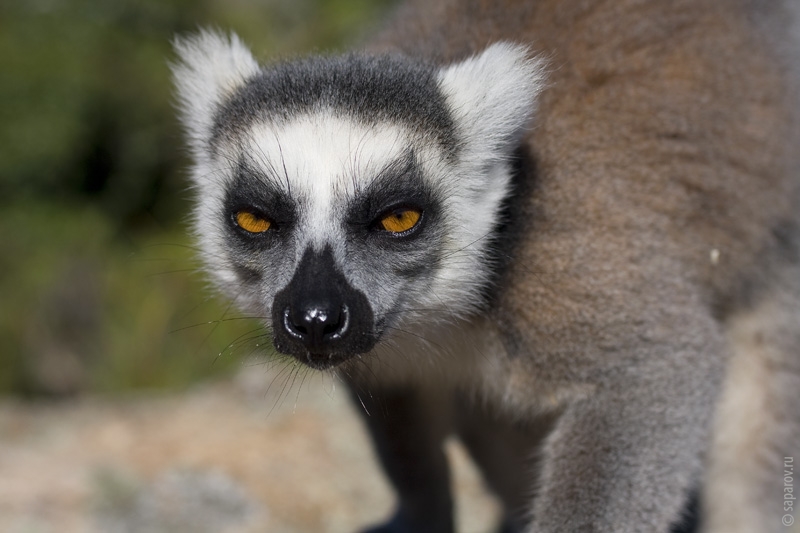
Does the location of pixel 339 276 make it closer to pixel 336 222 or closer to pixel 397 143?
pixel 336 222

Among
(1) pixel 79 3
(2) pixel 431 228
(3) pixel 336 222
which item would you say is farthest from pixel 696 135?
(1) pixel 79 3

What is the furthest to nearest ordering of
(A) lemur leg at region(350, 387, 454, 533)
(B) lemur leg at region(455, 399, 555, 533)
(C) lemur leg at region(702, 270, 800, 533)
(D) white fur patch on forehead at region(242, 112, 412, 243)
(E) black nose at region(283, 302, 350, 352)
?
(B) lemur leg at region(455, 399, 555, 533)
(A) lemur leg at region(350, 387, 454, 533)
(C) lemur leg at region(702, 270, 800, 533)
(D) white fur patch on forehead at region(242, 112, 412, 243)
(E) black nose at region(283, 302, 350, 352)

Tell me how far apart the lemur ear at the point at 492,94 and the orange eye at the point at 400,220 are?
39cm

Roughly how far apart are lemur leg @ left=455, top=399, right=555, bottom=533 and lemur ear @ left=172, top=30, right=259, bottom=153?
186 cm

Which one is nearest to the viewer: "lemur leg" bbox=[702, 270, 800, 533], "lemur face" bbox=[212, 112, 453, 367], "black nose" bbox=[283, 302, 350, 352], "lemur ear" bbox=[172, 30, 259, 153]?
"black nose" bbox=[283, 302, 350, 352]

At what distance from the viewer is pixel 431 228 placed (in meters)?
3.47

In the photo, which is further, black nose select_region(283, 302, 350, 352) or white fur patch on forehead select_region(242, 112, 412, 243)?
white fur patch on forehead select_region(242, 112, 412, 243)

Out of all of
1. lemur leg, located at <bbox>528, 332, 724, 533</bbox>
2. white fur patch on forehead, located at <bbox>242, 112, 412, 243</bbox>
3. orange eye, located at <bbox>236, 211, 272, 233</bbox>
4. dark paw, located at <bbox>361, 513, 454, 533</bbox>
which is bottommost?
dark paw, located at <bbox>361, 513, 454, 533</bbox>

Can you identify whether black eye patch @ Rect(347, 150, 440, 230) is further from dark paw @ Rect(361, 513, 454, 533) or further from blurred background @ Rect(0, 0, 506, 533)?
dark paw @ Rect(361, 513, 454, 533)

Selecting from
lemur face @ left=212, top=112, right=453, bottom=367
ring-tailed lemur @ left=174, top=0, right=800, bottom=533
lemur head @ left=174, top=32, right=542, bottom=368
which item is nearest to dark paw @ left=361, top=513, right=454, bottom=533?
ring-tailed lemur @ left=174, top=0, right=800, bottom=533

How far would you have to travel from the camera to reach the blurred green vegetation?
7625 mm

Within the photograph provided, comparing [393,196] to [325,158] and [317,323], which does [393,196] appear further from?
[317,323]

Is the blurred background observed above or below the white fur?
below

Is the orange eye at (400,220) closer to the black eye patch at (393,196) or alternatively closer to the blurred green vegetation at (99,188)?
the black eye patch at (393,196)
